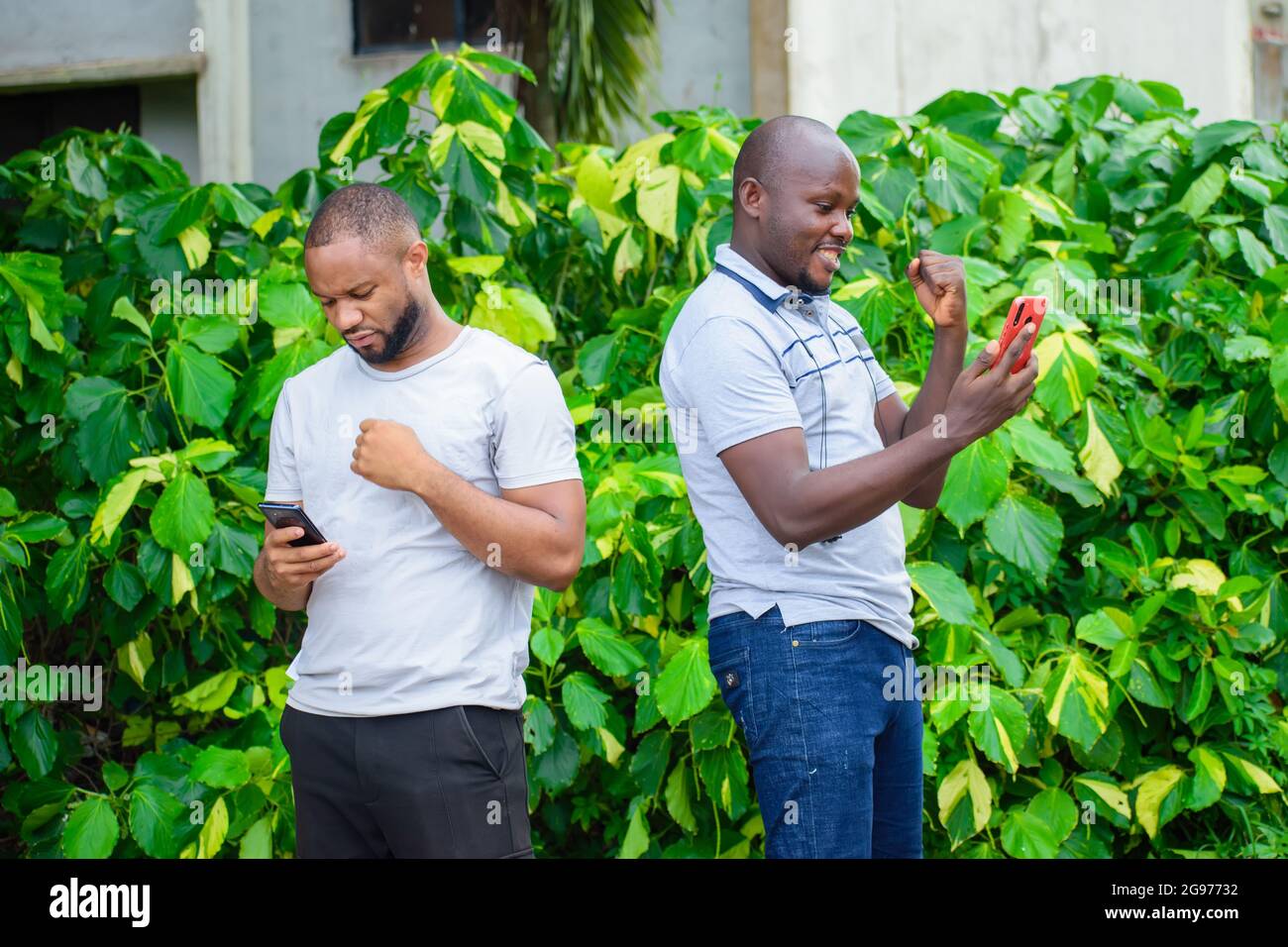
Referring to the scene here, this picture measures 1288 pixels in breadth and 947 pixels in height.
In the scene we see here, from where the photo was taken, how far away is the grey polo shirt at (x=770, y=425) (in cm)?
218

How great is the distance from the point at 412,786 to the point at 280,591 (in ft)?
1.21

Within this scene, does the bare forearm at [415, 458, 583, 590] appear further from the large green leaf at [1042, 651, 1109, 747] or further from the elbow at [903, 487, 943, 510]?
the large green leaf at [1042, 651, 1109, 747]

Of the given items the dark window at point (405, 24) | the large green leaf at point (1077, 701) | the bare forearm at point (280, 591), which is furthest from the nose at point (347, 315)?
the dark window at point (405, 24)

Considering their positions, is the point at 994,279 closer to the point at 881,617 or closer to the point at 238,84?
the point at 881,617

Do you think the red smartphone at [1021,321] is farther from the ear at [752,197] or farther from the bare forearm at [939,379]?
the ear at [752,197]

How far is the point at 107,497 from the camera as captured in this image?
3363mm

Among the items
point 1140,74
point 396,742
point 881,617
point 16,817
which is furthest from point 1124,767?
point 1140,74

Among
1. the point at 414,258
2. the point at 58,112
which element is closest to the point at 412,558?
the point at 414,258

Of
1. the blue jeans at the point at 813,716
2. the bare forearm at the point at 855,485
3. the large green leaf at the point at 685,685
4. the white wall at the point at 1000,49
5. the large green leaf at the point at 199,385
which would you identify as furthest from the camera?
the white wall at the point at 1000,49

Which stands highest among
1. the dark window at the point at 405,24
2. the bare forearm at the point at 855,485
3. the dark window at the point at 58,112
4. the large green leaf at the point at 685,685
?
the dark window at the point at 405,24

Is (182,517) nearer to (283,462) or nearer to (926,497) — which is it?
(283,462)

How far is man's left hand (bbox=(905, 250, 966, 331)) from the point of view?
7.66 feet

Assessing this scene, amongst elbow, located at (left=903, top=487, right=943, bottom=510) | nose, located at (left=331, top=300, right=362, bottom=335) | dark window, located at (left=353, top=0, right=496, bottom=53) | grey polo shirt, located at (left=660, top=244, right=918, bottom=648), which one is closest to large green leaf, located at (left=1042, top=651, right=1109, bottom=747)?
elbow, located at (left=903, top=487, right=943, bottom=510)

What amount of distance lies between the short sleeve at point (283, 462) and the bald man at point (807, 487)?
0.60m
